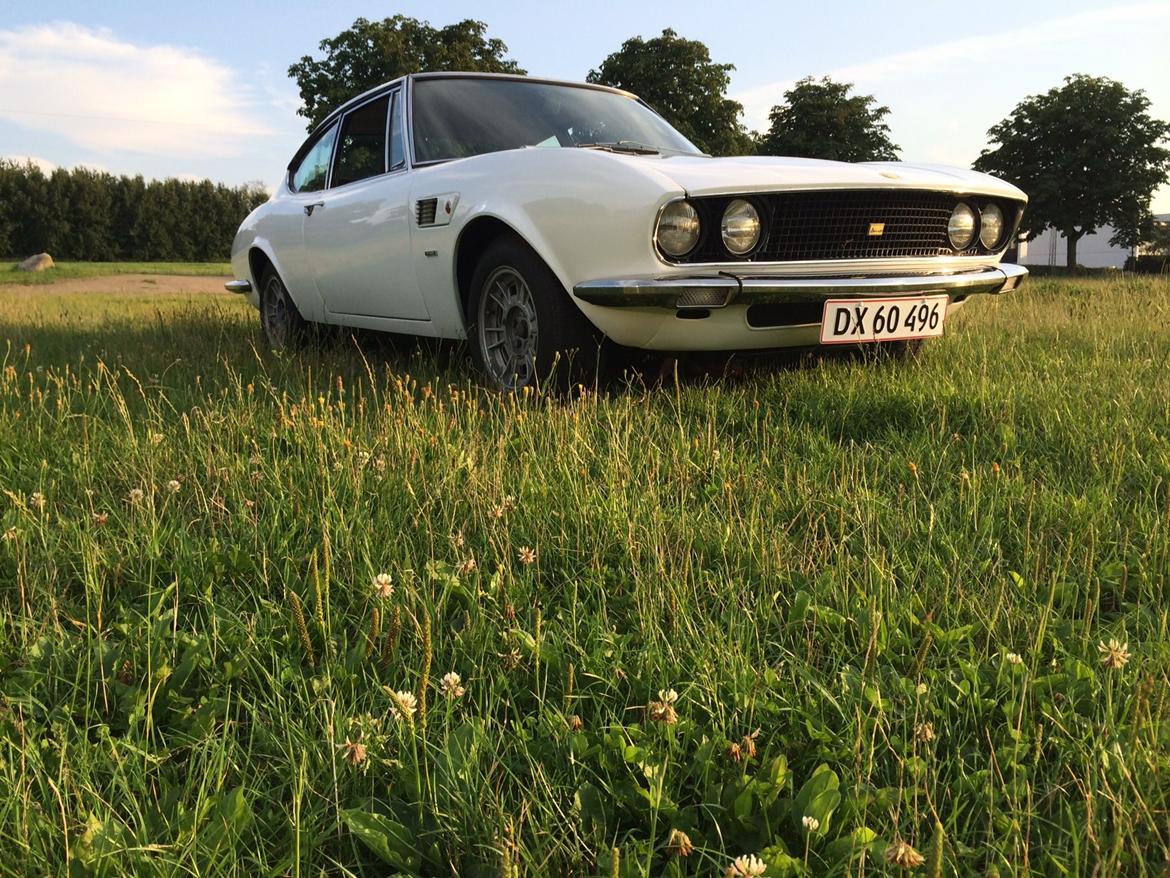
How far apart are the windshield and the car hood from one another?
87 centimetres

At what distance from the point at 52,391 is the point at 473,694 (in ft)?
10.7

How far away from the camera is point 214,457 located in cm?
248

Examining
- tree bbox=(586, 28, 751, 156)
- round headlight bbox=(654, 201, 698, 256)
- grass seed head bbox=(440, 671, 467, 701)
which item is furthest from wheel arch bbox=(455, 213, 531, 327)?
tree bbox=(586, 28, 751, 156)

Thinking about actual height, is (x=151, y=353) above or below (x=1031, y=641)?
above

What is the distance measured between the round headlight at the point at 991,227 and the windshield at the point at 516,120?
1.44 m

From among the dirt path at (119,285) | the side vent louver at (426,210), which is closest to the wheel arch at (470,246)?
the side vent louver at (426,210)

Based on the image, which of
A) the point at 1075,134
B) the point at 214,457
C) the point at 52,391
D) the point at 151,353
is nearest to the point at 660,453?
the point at 214,457

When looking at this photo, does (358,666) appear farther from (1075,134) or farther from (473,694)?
(1075,134)

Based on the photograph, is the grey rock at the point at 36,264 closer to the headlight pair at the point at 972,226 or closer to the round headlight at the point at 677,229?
the round headlight at the point at 677,229

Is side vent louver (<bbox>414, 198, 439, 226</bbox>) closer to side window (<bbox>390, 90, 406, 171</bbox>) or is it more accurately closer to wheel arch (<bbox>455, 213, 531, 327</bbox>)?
wheel arch (<bbox>455, 213, 531, 327</bbox>)

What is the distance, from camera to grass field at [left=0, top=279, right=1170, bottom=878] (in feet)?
3.70

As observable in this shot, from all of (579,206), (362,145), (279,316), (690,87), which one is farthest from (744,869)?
(690,87)

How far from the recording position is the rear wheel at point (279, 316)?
549cm

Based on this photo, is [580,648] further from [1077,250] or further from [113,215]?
[1077,250]
